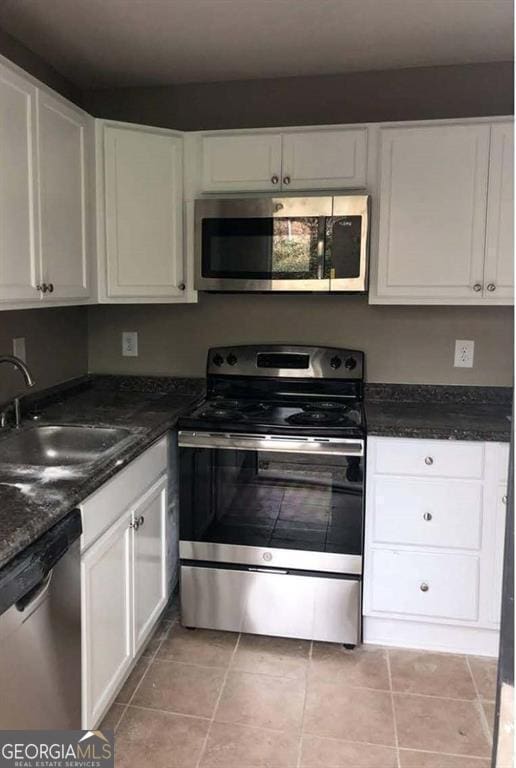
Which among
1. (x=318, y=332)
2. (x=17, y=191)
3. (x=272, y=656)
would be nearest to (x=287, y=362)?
(x=318, y=332)

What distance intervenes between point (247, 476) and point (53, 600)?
3.27 feet

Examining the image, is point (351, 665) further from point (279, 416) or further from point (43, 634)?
point (43, 634)

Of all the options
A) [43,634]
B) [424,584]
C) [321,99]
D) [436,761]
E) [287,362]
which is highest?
[321,99]

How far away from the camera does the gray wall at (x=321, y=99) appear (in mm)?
2559

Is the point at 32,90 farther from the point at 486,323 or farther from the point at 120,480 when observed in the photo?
the point at 486,323

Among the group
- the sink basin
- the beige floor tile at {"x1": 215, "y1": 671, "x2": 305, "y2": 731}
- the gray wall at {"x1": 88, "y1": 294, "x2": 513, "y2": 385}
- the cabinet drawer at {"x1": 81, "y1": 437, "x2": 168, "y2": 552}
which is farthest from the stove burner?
the beige floor tile at {"x1": 215, "y1": 671, "x2": 305, "y2": 731}

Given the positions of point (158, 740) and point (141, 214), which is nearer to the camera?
point (158, 740)

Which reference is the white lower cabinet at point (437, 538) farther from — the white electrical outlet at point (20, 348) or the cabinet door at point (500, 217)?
the white electrical outlet at point (20, 348)

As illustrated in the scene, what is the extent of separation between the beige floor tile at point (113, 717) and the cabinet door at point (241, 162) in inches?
78.0

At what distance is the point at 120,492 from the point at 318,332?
1.32 metres

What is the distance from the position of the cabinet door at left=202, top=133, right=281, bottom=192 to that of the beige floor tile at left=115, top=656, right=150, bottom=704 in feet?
6.20

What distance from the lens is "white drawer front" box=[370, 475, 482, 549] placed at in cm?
223

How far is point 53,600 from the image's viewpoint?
1448 millimetres

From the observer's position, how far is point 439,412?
98.3 inches
